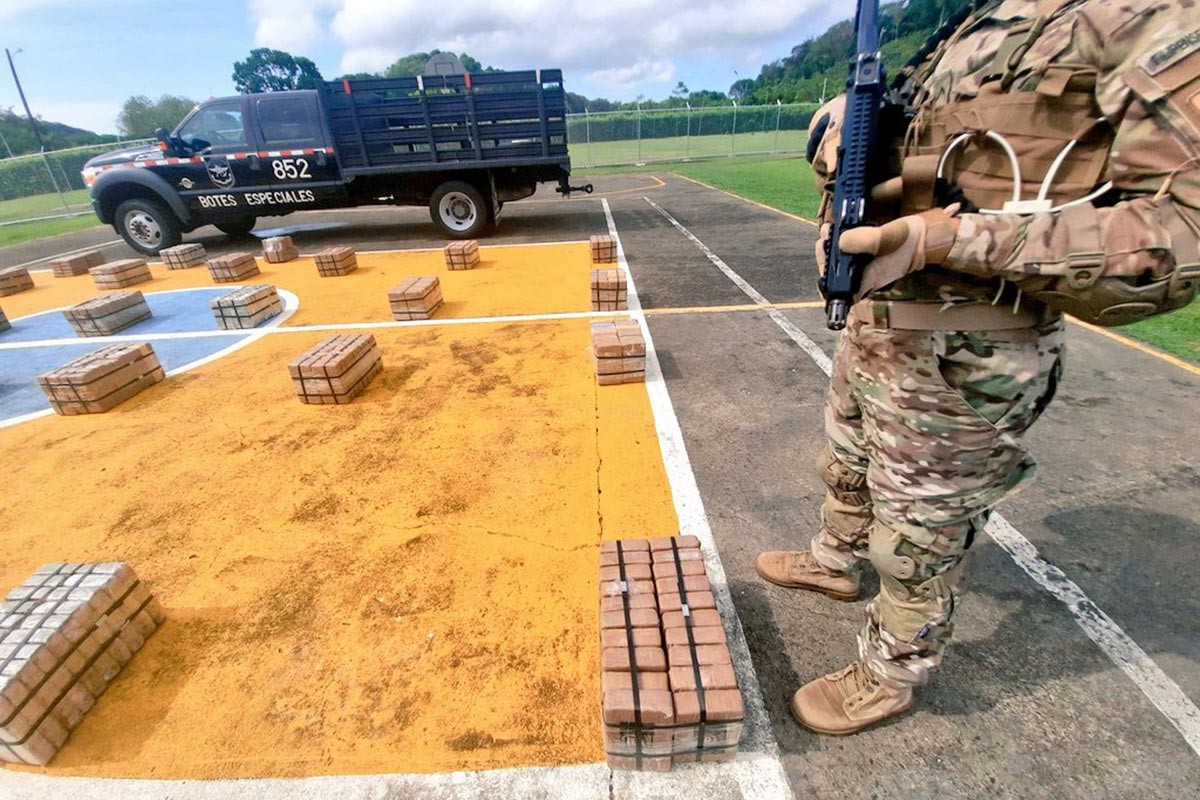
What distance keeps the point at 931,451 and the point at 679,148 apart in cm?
3691

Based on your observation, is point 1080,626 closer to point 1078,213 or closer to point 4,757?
point 1078,213

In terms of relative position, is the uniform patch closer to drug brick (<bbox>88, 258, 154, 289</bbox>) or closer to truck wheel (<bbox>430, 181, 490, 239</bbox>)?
truck wheel (<bbox>430, 181, 490, 239</bbox>)

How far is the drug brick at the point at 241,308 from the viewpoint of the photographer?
599cm

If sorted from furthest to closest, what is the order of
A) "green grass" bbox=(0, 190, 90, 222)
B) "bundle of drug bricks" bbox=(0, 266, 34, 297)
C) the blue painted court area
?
"green grass" bbox=(0, 190, 90, 222), "bundle of drug bricks" bbox=(0, 266, 34, 297), the blue painted court area

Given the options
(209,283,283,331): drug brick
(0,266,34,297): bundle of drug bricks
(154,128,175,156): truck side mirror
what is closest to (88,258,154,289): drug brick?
(0,266,34,297): bundle of drug bricks

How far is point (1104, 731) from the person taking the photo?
185cm

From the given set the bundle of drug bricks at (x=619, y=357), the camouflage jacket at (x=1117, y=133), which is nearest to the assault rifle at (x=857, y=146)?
the camouflage jacket at (x=1117, y=133)

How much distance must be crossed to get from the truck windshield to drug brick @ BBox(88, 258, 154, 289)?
100 inches

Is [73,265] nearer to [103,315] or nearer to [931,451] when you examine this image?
[103,315]

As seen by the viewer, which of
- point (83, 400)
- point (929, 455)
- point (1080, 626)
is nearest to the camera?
point (929, 455)

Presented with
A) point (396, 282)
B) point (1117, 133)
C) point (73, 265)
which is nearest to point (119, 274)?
point (73, 265)

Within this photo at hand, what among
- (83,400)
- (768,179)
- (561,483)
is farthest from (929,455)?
(768,179)

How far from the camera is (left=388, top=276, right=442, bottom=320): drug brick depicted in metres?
5.88

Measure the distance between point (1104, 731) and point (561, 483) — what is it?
2.55m
